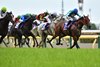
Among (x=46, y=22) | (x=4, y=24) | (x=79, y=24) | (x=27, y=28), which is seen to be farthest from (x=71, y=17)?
(x=4, y=24)

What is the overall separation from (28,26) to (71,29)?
10.1 ft

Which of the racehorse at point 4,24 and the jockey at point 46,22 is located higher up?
the racehorse at point 4,24

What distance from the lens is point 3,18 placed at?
61.7ft

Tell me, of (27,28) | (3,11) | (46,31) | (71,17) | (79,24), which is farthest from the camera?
(46,31)

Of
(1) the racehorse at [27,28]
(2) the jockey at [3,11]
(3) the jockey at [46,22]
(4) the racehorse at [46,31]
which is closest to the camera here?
(2) the jockey at [3,11]

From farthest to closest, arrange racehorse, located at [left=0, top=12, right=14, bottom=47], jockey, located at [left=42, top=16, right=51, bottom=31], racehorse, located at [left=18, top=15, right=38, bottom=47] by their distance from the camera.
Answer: jockey, located at [left=42, top=16, right=51, bottom=31] < racehorse, located at [left=18, top=15, right=38, bottom=47] < racehorse, located at [left=0, top=12, right=14, bottom=47]

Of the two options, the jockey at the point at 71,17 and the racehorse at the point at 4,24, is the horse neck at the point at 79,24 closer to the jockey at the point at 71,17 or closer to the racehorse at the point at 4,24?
the jockey at the point at 71,17

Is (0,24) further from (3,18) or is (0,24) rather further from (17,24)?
(17,24)

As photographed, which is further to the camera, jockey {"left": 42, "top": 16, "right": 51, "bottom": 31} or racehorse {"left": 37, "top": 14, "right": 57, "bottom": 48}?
jockey {"left": 42, "top": 16, "right": 51, "bottom": 31}

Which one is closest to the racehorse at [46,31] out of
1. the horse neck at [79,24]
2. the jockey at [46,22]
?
the jockey at [46,22]

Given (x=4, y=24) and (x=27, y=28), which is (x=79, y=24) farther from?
(x=27, y=28)

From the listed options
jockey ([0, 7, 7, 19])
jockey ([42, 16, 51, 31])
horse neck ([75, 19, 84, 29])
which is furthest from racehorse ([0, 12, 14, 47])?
jockey ([42, 16, 51, 31])

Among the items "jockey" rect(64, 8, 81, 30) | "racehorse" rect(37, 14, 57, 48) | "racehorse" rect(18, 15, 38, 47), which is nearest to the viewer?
"jockey" rect(64, 8, 81, 30)

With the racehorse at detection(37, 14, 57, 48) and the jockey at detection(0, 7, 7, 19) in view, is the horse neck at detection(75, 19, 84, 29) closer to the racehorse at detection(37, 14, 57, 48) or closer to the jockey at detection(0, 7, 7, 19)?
the racehorse at detection(37, 14, 57, 48)
